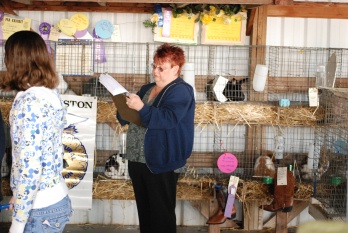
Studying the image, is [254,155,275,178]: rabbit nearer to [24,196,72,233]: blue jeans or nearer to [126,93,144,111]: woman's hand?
[126,93,144,111]: woman's hand

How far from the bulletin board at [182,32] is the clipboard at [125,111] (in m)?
1.71

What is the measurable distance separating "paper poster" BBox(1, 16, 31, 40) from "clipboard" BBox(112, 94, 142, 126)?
77.2 inches

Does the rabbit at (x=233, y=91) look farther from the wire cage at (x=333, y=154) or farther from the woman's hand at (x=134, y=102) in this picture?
the woman's hand at (x=134, y=102)

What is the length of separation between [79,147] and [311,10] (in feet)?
7.71

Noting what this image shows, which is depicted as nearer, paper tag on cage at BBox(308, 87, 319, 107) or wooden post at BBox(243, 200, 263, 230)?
paper tag on cage at BBox(308, 87, 319, 107)

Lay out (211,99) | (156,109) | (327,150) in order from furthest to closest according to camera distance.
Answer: (211,99)
(327,150)
(156,109)

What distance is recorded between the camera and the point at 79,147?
4.30 metres

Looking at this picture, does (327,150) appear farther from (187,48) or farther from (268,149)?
(187,48)

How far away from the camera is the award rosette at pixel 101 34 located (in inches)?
183

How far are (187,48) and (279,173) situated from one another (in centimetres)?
142

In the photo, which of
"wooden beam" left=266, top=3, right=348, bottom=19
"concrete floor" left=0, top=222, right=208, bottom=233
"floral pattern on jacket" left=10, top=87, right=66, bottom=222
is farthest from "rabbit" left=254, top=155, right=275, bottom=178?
"floral pattern on jacket" left=10, top=87, right=66, bottom=222

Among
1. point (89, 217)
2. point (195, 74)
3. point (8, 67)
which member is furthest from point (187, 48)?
point (8, 67)

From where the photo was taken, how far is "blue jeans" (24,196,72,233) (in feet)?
6.34

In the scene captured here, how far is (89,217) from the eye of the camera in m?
4.89
